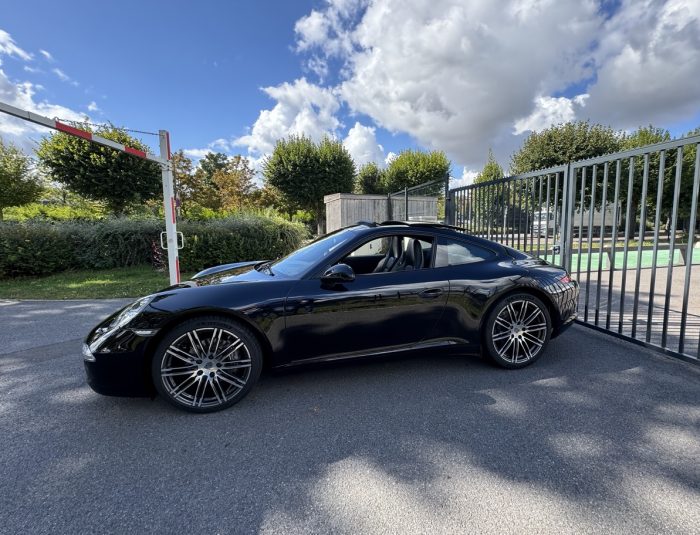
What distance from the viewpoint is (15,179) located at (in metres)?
16.9

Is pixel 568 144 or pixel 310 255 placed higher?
pixel 568 144

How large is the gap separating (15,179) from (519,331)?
22489 mm

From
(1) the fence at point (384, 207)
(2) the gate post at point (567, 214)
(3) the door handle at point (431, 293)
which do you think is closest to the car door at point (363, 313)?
(3) the door handle at point (431, 293)

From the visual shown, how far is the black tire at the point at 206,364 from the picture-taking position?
8.32 ft

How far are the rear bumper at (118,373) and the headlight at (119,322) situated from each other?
69mm

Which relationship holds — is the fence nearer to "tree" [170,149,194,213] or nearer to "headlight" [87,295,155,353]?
"headlight" [87,295,155,353]

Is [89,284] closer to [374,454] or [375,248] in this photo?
[375,248]

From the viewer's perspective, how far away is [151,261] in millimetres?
10312

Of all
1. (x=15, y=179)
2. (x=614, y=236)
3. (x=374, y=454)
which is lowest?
(x=374, y=454)

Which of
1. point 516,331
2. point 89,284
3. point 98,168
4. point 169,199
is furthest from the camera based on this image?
point 98,168

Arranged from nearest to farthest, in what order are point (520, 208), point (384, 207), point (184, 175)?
point (520, 208) < point (384, 207) < point (184, 175)

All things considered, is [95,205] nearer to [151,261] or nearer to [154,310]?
[151,261]

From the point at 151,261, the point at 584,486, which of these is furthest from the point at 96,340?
the point at 151,261

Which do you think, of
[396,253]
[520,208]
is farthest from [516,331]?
[520,208]
